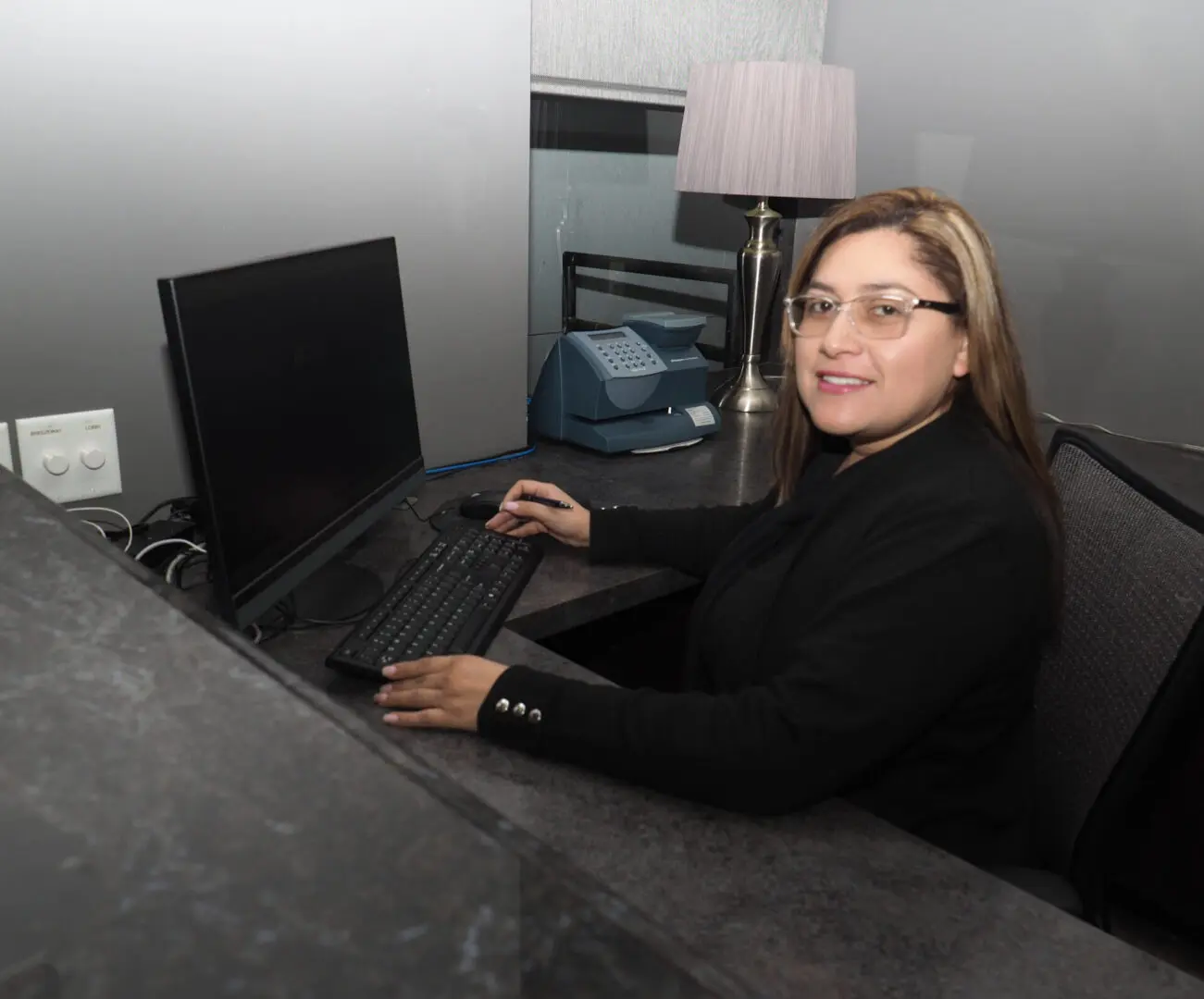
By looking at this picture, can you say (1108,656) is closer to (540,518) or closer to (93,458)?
(540,518)

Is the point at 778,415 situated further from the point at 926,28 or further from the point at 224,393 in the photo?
the point at 926,28

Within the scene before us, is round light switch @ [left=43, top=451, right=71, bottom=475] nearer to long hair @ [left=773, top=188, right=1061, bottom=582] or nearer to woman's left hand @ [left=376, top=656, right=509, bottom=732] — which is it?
woman's left hand @ [left=376, top=656, right=509, bottom=732]

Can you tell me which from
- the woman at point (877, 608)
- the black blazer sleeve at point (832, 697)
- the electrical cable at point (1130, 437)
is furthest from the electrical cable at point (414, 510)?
the electrical cable at point (1130, 437)

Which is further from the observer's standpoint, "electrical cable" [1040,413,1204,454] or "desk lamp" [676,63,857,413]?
"electrical cable" [1040,413,1204,454]

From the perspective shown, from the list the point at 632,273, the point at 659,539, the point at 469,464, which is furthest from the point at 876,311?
the point at 632,273

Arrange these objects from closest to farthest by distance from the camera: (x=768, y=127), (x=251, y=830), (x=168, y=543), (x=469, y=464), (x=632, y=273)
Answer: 1. (x=251, y=830)
2. (x=168, y=543)
3. (x=469, y=464)
4. (x=768, y=127)
5. (x=632, y=273)

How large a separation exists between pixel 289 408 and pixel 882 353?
67 centimetres

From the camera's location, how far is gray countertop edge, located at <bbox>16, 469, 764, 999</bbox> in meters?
0.18

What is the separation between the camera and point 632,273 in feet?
7.79

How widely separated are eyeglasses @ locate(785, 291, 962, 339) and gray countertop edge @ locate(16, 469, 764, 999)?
0.94 meters

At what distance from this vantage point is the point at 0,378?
129 cm

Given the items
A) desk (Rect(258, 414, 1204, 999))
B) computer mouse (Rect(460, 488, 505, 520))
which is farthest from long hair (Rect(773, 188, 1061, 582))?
computer mouse (Rect(460, 488, 505, 520))

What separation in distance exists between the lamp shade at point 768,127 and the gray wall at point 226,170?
1.44 ft

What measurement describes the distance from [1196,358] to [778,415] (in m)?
1.16
